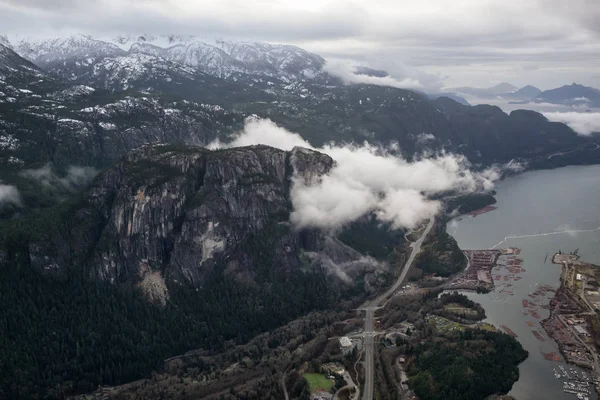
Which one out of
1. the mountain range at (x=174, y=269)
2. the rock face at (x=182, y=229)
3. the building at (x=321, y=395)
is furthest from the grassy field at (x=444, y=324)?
the building at (x=321, y=395)

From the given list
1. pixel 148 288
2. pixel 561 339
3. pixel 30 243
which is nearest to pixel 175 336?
pixel 148 288

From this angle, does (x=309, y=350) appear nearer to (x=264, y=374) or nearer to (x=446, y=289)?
(x=264, y=374)

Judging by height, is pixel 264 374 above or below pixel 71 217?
below

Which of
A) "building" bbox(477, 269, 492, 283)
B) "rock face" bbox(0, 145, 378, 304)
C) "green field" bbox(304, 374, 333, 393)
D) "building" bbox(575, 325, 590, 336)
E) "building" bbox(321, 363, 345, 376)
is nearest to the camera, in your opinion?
"green field" bbox(304, 374, 333, 393)

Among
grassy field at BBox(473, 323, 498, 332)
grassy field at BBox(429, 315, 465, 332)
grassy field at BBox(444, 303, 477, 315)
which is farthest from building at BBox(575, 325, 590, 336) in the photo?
grassy field at BBox(429, 315, 465, 332)

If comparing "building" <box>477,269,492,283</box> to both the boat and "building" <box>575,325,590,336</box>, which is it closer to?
the boat

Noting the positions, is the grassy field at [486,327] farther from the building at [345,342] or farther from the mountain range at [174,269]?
the mountain range at [174,269]

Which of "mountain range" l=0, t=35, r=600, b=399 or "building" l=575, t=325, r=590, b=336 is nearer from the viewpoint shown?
"mountain range" l=0, t=35, r=600, b=399
